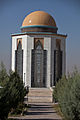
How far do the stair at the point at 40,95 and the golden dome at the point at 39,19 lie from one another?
12.5 m

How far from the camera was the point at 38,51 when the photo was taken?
5391 cm

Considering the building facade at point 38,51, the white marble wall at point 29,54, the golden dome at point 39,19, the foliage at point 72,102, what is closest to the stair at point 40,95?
the building facade at point 38,51

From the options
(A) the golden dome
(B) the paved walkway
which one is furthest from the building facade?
(B) the paved walkway

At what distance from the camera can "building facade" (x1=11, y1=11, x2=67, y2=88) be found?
5372 cm

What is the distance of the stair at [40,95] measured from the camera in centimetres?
4195

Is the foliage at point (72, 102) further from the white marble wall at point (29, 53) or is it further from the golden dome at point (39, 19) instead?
the golden dome at point (39, 19)

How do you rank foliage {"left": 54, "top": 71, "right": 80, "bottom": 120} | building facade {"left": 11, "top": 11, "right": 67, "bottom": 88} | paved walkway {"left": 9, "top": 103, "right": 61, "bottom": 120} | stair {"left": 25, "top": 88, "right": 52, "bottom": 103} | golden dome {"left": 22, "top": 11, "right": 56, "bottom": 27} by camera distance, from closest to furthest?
1. foliage {"left": 54, "top": 71, "right": 80, "bottom": 120}
2. paved walkway {"left": 9, "top": 103, "right": 61, "bottom": 120}
3. stair {"left": 25, "top": 88, "right": 52, "bottom": 103}
4. building facade {"left": 11, "top": 11, "right": 67, "bottom": 88}
5. golden dome {"left": 22, "top": 11, "right": 56, "bottom": 27}

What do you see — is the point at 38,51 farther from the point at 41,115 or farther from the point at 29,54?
the point at 41,115

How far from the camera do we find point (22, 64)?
55.1 metres

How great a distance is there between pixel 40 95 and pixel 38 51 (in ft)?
35.0

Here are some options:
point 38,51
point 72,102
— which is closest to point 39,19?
point 38,51

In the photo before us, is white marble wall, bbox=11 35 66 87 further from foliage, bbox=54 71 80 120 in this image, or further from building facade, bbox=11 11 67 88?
foliage, bbox=54 71 80 120

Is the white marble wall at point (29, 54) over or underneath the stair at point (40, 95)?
over

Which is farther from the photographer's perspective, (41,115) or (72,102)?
(41,115)
